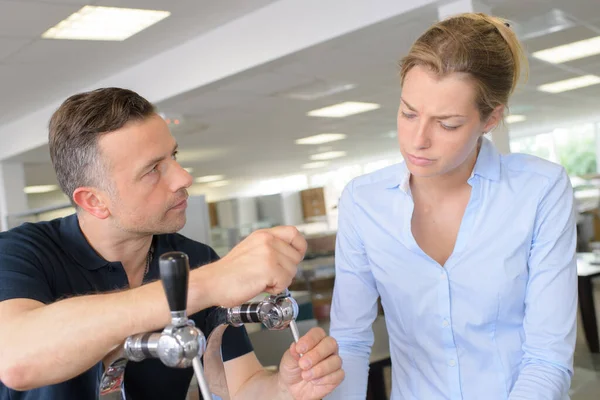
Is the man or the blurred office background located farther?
the blurred office background

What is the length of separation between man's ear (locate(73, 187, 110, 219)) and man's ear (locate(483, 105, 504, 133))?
33.1 inches

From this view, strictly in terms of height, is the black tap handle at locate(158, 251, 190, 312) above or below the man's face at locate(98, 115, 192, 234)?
below

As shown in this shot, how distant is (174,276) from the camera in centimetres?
69

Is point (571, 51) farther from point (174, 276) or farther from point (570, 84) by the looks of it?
point (174, 276)

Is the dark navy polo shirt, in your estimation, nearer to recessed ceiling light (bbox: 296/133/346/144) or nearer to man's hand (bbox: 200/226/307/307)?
man's hand (bbox: 200/226/307/307)

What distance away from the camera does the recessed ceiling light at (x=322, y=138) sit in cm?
1095

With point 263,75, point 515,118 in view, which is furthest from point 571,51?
point 515,118

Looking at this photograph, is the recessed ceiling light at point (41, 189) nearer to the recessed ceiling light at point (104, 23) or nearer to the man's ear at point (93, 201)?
the recessed ceiling light at point (104, 23)

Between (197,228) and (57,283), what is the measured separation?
2753 millimetres

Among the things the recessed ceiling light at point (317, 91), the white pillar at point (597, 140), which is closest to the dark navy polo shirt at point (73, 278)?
the recessed ceiling light at point (317, 91)

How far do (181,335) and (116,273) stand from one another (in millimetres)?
703

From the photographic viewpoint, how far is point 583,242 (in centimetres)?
1009

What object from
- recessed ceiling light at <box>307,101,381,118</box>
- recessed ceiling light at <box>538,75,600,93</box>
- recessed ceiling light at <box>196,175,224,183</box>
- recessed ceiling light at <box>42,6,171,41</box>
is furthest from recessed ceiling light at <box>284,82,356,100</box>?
recessed ceiling light at <box>196,175,224,183</box>

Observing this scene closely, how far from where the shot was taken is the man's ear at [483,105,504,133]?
1431 millimetres
